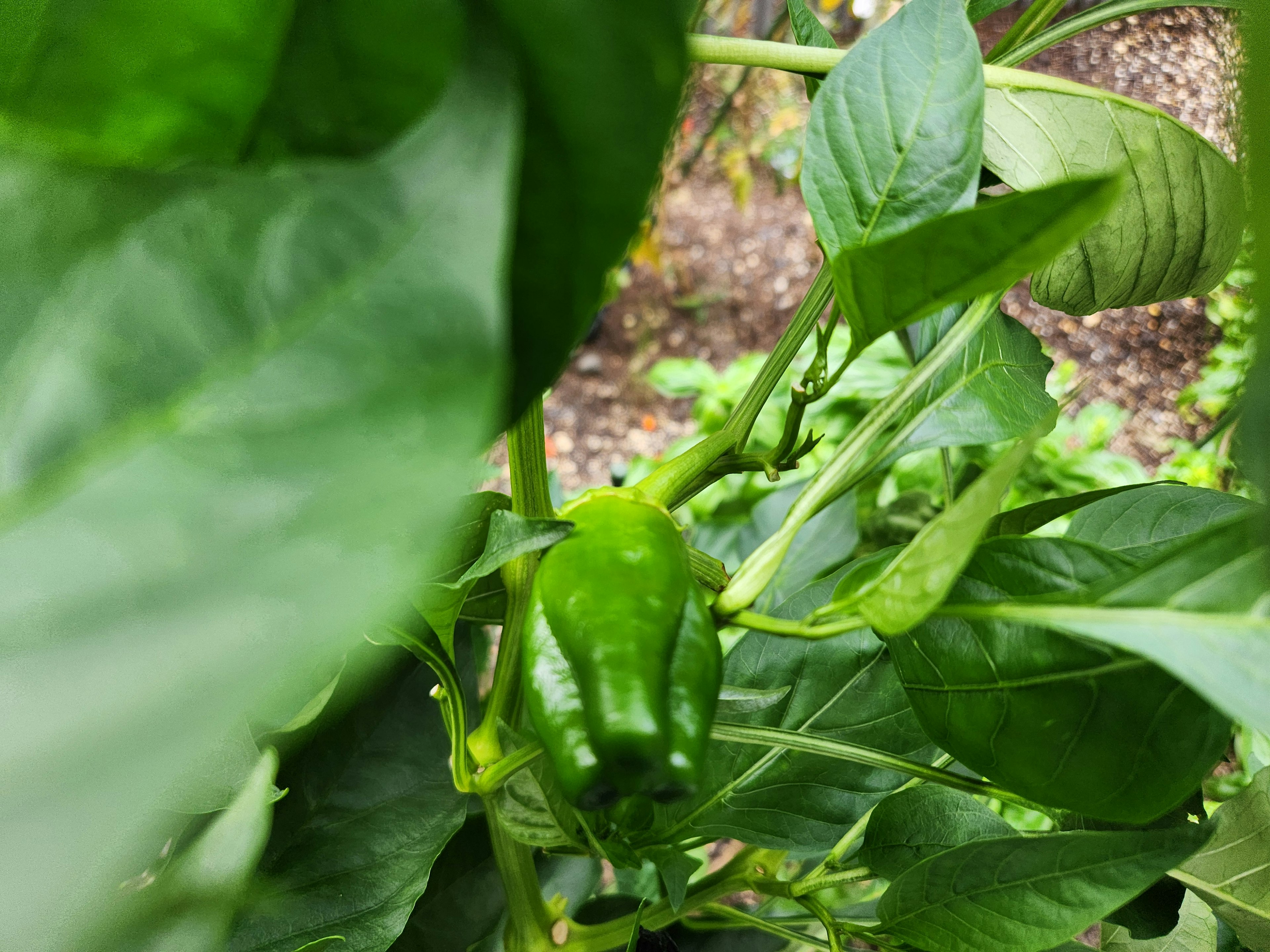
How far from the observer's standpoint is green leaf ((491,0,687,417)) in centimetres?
10

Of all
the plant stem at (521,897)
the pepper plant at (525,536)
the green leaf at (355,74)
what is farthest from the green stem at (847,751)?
the green leaf at (355,74)

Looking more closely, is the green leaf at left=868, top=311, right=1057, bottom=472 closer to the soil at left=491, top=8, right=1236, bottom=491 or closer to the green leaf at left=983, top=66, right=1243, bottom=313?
the green leaf at left=983, top=66, right=1243, bottom=313

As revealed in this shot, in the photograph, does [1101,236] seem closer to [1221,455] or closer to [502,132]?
[502,132]

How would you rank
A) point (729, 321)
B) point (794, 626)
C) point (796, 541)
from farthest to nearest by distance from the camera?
point (729, 321), point (796, 541), point (794, 626)

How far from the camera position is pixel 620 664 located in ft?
0.57

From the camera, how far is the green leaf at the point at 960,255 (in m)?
0.15

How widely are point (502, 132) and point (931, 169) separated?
0.16 metres

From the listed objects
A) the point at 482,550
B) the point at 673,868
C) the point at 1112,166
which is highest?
the point at 1112,166

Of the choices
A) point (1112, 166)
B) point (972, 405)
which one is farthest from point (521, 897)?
point (1112, 166)

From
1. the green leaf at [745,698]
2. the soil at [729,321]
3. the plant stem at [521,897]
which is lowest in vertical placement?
the soil at [729,321]

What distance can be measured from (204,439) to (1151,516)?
0.29 m

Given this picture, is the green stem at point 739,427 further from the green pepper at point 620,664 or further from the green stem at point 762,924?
the green stem at point 762,924

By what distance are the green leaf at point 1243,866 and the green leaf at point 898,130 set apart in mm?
237

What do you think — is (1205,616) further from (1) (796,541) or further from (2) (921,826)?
(1) (796,541)
